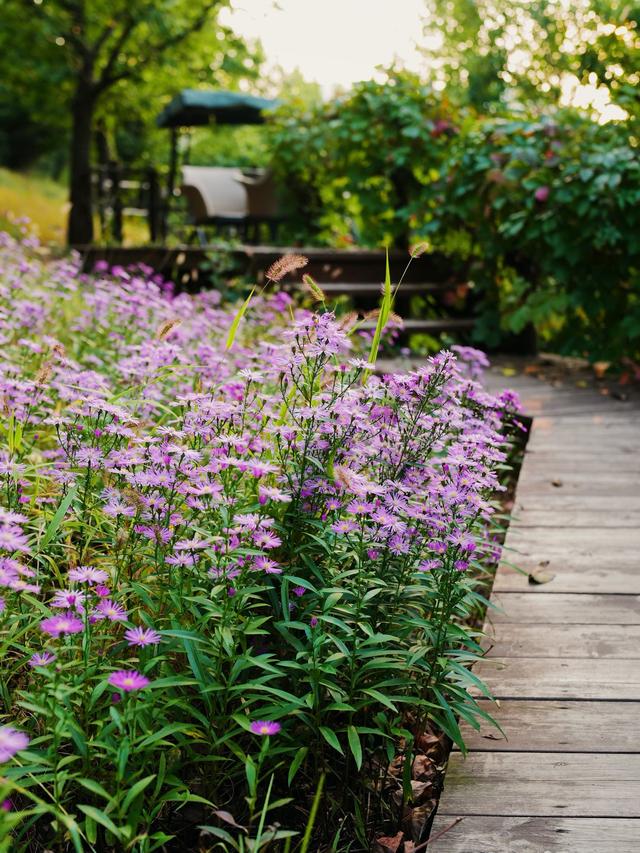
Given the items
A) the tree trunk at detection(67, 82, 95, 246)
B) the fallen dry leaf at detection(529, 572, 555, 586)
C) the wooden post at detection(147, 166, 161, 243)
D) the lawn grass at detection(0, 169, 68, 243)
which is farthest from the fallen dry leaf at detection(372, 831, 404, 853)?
the lawn grass at detection(0, 169, 68, 243)

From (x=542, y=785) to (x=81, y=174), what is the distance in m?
13.7

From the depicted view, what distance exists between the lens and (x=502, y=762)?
6.07 feet

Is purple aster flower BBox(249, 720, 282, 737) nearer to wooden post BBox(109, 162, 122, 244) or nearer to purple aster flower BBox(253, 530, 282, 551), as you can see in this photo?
purple aster flower BBox(253, 530, 282, 551)

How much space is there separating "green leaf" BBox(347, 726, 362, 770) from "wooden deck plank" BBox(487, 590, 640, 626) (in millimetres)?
873

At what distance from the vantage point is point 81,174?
45.4 feet

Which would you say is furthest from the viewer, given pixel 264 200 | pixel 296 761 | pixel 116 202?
pixel 116 202

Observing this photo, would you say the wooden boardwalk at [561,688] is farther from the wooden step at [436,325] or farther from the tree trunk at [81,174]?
the tree trunk at [81,174]

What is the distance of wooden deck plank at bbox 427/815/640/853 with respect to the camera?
62.9 inches

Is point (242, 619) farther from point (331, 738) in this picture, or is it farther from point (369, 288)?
point (369, 288)

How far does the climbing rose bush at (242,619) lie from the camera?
1571 millimetres

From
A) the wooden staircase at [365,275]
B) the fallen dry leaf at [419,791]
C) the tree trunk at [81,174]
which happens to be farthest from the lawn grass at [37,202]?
the fallen dry leaf at [419,791]

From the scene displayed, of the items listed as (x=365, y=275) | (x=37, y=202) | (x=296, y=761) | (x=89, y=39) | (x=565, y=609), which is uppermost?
(x=89, y=39)

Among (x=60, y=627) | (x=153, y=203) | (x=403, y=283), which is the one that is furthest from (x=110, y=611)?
(x=153, y=203)

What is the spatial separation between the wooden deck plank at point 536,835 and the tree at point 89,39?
13.1m
